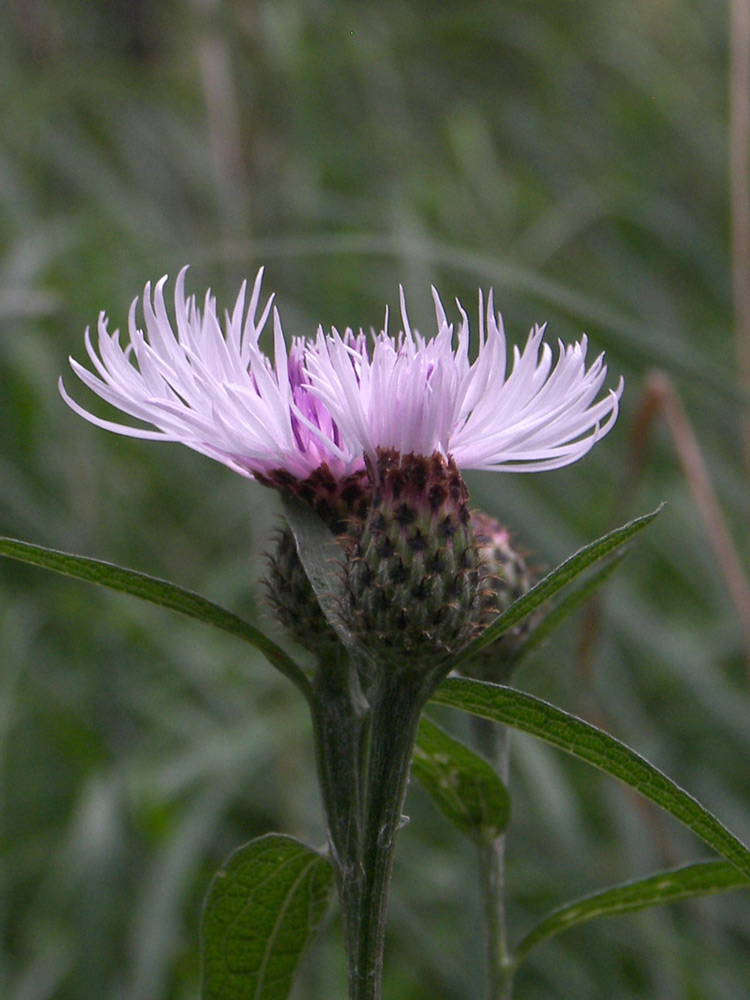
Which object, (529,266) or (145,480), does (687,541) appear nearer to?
(529,266)

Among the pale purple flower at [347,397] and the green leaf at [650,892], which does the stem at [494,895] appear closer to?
the green leaf at [650,892]

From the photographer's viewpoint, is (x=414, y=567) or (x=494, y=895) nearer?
(x=414, y=567)

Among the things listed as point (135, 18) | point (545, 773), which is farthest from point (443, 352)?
point (135, 18)

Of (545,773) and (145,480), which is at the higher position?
(145,480)

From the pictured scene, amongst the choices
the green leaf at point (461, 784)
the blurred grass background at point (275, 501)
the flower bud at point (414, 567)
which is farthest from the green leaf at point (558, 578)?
the blurred grass background at point (275, 501)

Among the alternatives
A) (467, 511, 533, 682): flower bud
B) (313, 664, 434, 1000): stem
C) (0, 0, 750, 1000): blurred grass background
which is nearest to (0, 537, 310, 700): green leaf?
(313, 664, 434, 1000): stem

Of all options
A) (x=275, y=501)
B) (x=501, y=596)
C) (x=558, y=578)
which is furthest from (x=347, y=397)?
(x=275, y=501)

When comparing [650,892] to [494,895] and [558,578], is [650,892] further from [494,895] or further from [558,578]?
[558,578]
